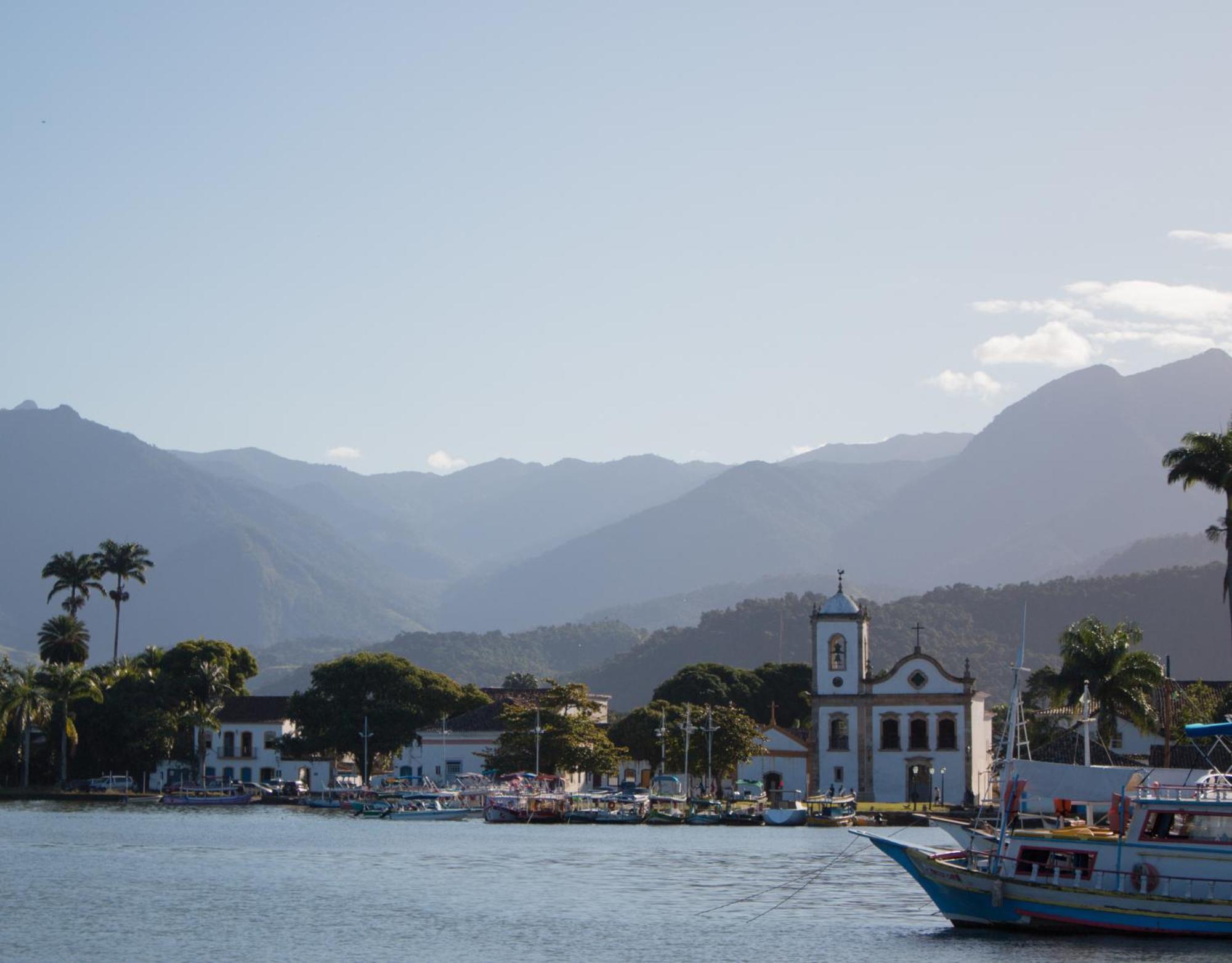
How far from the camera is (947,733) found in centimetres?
11400

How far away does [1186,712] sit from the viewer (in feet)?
331

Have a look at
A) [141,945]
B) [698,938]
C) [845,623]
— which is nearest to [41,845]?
[141,945]

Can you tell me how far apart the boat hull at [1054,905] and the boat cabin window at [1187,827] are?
4.40 feet

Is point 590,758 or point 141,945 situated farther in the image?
Result: point 590,758

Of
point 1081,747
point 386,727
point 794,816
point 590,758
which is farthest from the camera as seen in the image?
point 386,727

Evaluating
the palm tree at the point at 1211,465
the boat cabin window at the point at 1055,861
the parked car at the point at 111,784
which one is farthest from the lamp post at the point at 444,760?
the boat cabin window at the point at 1055,861

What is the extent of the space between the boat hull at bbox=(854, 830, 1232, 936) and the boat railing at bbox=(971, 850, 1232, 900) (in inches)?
2.3

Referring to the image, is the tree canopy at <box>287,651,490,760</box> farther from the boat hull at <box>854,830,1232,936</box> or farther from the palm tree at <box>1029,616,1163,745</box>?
the boat hull at <box>854,830,1232,936</box>

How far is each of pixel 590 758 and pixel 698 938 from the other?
2548 inches

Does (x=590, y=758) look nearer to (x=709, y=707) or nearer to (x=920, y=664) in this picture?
(x=709, y=707)

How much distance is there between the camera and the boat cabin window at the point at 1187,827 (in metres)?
46.8

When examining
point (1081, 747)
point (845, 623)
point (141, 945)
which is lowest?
point (141, 945)

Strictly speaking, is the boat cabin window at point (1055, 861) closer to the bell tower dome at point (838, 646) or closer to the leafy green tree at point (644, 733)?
the bell tower dome at point (838, 646)

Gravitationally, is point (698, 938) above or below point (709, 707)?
below
